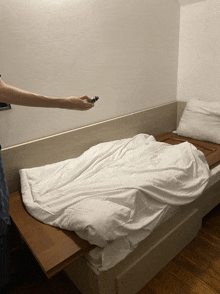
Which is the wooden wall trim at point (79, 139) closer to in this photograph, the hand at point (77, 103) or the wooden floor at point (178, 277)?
the wooden floor at point (178, 277)

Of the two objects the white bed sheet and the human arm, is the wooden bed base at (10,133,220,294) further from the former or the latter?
the human arm

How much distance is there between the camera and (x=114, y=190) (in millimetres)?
1235

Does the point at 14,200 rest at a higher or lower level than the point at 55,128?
lower

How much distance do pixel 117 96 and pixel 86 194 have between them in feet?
3.74

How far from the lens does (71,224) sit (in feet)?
3.62

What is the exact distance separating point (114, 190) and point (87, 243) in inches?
12.0

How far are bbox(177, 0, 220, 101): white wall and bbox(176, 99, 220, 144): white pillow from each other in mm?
201

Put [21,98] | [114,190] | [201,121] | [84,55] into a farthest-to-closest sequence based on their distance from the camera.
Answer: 1. [201,121]
2. [84,55]
3. [114,190]
4. [21,98]

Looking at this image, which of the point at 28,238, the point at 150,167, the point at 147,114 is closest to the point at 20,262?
the point at 28,238

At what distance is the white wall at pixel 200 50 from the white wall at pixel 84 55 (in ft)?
0.40

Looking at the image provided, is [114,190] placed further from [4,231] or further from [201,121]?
[201,121]

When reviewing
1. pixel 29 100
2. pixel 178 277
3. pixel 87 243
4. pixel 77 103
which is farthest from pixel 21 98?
pixel 178 277

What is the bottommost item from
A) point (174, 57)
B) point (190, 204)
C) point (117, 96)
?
point (190, 204)

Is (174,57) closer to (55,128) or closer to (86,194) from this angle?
(55,128)
